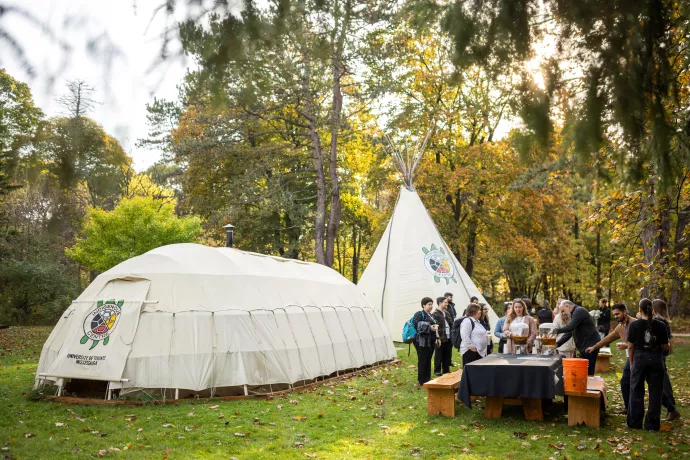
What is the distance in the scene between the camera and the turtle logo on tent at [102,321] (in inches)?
408

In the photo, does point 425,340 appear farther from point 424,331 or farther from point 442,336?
point 442,336

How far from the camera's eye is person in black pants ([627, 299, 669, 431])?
7660 millimetres

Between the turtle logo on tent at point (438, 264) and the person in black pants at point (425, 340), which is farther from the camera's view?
the turtle logo on tent at point (438, 264)

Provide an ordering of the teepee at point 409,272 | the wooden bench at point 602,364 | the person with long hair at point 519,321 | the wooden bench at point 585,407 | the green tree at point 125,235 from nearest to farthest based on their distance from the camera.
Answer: the wooden bench at point 585,407 → the person with long hair at point 519,321 → the wooden bench at point 602,364 → the teepee at point 409,272 → the green tree at point 125,235

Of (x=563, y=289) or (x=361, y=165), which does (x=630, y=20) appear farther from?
(x=563, y=289)

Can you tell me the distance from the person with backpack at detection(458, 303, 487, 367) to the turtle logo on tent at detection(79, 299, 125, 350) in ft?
19.8

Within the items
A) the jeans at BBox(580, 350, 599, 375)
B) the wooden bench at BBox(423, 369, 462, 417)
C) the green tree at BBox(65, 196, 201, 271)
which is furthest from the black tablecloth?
the green tree at BBox(65, 196, 201, 271)

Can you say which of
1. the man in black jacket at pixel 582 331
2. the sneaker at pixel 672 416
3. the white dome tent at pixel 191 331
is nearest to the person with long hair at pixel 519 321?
the man in black jacket at pixel 582 331

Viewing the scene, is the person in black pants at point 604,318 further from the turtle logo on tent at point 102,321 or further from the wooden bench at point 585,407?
the turtle logo on tent at point 102,321

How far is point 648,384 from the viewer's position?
762cm

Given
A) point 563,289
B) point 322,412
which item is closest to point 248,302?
point 322,412

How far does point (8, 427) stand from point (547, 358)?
7483 millimetres

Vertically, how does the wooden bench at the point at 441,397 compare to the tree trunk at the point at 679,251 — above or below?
below

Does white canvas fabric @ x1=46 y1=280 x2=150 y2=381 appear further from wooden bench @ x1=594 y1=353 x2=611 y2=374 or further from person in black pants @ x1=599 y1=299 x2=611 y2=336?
person in black pants @ x1=599 y1=299 x2=611 y2=336
